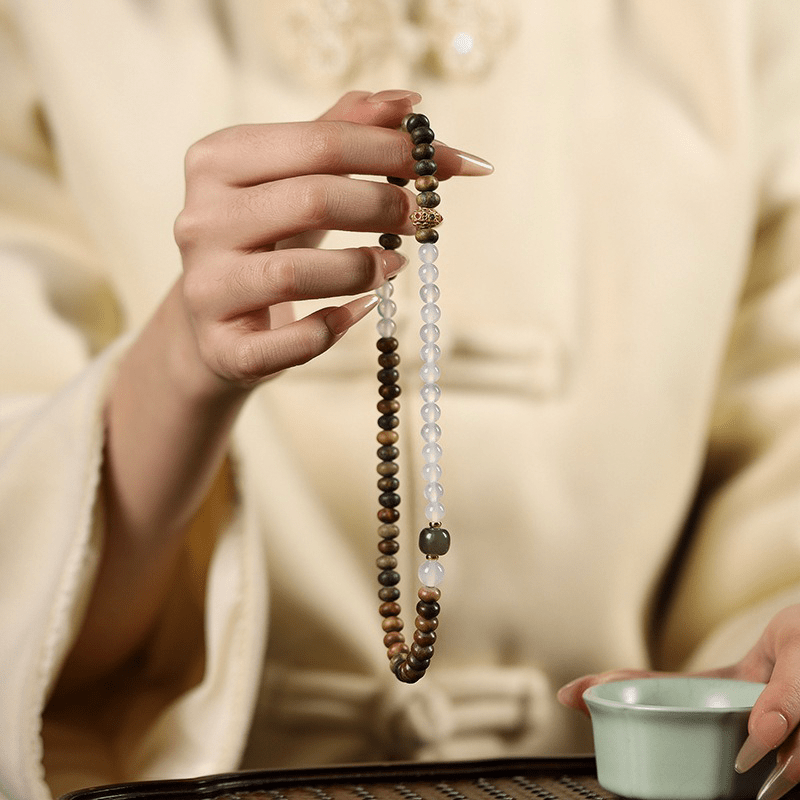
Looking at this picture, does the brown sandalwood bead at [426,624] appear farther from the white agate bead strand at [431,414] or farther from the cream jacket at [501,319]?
the cream jacket at [501,319]

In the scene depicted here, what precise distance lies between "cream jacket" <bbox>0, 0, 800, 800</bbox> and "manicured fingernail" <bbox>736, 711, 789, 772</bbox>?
37 cm

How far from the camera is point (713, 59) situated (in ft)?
3.17

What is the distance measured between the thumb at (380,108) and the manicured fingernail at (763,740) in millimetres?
352

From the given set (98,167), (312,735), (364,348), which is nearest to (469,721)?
(312,735)

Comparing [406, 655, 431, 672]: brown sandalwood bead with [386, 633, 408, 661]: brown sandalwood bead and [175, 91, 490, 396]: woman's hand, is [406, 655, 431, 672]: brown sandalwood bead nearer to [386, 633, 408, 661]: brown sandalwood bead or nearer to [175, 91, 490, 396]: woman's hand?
[386, 633, 408, 661]: brown sandalwood bead

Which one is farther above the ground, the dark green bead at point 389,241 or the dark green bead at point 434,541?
the dark green bead at point 389,241

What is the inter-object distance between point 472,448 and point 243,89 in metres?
0.36

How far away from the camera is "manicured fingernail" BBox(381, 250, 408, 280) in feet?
1.95

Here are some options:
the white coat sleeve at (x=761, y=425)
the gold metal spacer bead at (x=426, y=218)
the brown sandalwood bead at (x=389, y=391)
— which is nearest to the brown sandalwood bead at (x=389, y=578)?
the brown sandalwood bead at (x=389, y=391)

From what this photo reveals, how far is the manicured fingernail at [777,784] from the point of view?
504 mm

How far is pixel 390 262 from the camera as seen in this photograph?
0.60 metres

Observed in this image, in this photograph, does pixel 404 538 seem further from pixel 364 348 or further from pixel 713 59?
pixel 713 59

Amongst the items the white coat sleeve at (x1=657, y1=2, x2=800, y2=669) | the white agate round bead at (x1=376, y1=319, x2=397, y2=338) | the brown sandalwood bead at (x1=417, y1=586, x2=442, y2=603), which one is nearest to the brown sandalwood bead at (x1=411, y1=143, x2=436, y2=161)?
the white agate round bead at (x1=376, y1=319, x2=397, y2=338)

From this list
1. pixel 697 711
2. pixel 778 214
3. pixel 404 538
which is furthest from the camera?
pixel 778 214
